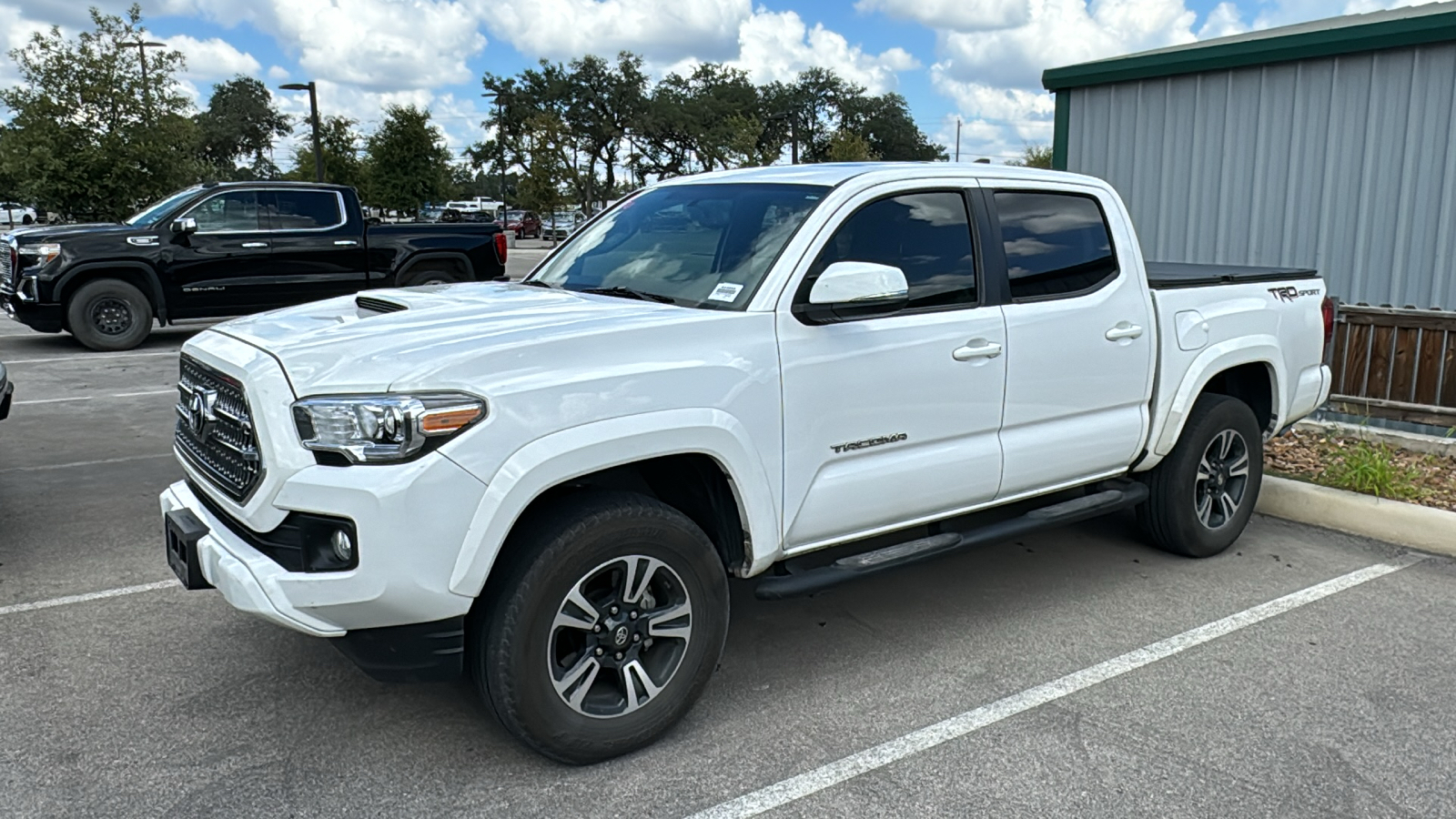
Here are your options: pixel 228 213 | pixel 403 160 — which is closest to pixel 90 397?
pixel 228 213

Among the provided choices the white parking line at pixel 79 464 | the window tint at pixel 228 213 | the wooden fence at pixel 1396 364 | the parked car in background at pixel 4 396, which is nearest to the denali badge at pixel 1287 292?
the wooden fence at pixel 1396 364

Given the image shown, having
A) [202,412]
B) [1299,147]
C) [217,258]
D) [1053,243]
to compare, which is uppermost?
[1299,147]

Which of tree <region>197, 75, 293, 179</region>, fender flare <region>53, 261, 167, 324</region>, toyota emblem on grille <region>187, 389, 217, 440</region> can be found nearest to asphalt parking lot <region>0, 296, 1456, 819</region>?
toyota emblem on grille <region>187, 389, 217, 440</region>

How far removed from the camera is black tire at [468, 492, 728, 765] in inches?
125

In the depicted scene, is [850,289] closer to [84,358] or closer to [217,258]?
[217,258]

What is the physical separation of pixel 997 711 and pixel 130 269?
1183 centimetres

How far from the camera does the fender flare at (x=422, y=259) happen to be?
13.5m

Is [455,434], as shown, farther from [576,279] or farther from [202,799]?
[576,279]

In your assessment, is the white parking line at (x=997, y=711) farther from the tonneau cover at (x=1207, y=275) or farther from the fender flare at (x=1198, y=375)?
the tonneau cover at (x=1207, y=275)

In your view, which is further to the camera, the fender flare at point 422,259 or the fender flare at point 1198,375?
the fender flare at point 422,259

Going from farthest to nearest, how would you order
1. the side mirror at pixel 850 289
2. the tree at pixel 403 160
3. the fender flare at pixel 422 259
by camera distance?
the tree at pixel 403 160 < the fender flare at pixel 422 259 < the side mirror at pixel 850 289

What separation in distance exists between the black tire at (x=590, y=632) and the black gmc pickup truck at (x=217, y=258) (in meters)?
10.5

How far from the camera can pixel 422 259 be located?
13.6 metres

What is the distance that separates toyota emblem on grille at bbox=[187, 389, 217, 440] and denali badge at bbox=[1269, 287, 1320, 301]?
4.72m
